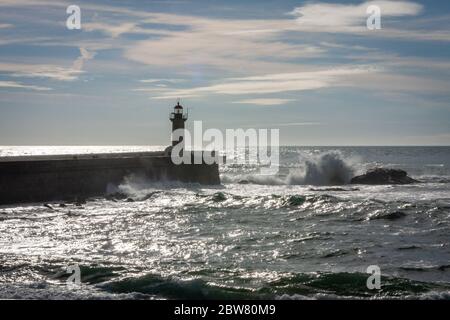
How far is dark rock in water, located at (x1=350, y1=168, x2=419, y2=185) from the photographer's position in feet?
108

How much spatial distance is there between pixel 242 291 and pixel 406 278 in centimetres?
296

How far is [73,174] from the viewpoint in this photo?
25344mm

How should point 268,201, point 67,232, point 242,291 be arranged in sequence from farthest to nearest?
point 268,201 < point 67,232 < point 242,291

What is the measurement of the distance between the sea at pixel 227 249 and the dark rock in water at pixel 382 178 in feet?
32.5

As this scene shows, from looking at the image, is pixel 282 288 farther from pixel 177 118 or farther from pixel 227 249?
pixel 177 118

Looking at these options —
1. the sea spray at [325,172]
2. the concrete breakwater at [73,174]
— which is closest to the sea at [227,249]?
the concrete breakwater at [73,174]

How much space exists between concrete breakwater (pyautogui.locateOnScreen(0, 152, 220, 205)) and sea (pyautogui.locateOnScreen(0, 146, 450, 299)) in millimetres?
1547

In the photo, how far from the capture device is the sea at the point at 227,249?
30.5 ft

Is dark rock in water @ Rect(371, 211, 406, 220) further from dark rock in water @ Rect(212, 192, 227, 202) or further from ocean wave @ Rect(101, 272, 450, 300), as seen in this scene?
ocean wave @ Rect(101, 272, 450, 300)

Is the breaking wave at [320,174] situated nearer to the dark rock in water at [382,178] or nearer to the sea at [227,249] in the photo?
the dark rock in water at [382,178]

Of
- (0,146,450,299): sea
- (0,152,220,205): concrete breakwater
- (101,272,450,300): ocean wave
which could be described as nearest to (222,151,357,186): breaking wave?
(0,152,220,205): concrete breakwater

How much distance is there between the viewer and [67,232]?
1516cm
